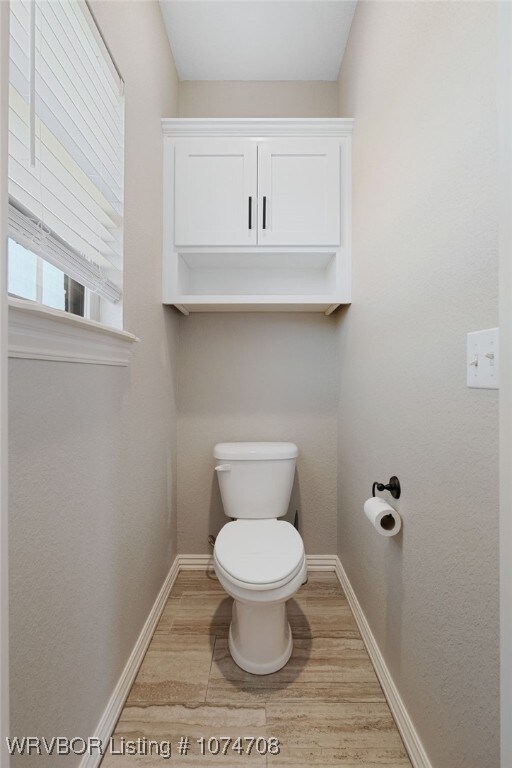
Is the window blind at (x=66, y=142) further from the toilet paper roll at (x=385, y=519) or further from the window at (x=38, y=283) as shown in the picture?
the toilet paper roll at (x=385, y=519)

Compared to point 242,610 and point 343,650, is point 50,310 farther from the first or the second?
point 343,650

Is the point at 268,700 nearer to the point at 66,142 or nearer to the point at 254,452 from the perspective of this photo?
the point at 254,452

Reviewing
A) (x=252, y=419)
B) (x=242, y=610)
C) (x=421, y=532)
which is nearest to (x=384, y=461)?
(x=421, y=532)

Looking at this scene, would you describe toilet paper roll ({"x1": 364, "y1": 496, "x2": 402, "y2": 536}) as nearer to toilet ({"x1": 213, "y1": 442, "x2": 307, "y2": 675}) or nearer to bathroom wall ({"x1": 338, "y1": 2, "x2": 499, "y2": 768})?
bathroom wall ({"x1": 338, "y1": 2, "x2": 499, "y2": 768})

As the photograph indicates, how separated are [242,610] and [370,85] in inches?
81.9

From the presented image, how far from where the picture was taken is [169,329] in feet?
6.35

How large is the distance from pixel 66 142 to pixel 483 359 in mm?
1111

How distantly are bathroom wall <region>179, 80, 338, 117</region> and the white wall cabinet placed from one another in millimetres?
402

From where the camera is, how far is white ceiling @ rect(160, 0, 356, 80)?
5.61 feet

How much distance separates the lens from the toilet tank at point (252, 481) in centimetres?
193

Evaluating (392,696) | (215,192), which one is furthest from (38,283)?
(392,696)

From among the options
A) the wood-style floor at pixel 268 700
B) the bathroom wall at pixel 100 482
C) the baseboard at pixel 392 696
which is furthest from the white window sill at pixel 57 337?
the baseboard at pixel 392 696

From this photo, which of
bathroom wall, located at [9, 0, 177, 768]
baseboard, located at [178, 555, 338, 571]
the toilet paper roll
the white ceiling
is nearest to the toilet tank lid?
bathroom wall, located at [9, 0, 177, 768]

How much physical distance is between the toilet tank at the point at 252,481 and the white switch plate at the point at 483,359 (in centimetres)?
124
